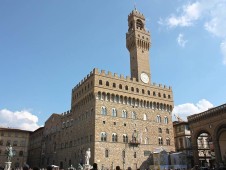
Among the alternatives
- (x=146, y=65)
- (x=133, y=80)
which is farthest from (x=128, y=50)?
(x=133, y=80)

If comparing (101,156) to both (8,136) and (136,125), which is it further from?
(8,136)

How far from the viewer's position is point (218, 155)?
38.8 metres

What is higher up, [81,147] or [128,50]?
[128,50]

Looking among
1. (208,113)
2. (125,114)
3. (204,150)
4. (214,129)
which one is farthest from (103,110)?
(204,150)

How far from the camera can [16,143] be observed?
228 ft

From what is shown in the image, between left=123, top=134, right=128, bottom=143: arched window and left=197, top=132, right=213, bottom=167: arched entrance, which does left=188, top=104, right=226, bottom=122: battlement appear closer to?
left=123, top=134, right=128, bottom=143: arched window

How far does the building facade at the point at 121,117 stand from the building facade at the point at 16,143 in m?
17.6

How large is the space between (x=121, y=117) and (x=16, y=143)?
3931 cm

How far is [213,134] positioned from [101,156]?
18.6 metres

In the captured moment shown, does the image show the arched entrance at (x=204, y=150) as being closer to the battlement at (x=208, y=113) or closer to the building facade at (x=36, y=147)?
the battlement at (x=208, y=113)

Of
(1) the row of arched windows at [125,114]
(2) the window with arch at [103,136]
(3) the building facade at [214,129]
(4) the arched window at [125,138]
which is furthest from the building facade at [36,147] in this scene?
(3) the building facade at [214,129]

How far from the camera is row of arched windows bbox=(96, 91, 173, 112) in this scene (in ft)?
146

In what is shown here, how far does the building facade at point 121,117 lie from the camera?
139ft

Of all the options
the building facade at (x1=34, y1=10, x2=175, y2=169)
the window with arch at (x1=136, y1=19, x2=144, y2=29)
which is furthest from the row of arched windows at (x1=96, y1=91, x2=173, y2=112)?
the window with arch at (x1=136, y1=19, x2=144, y2=29)
